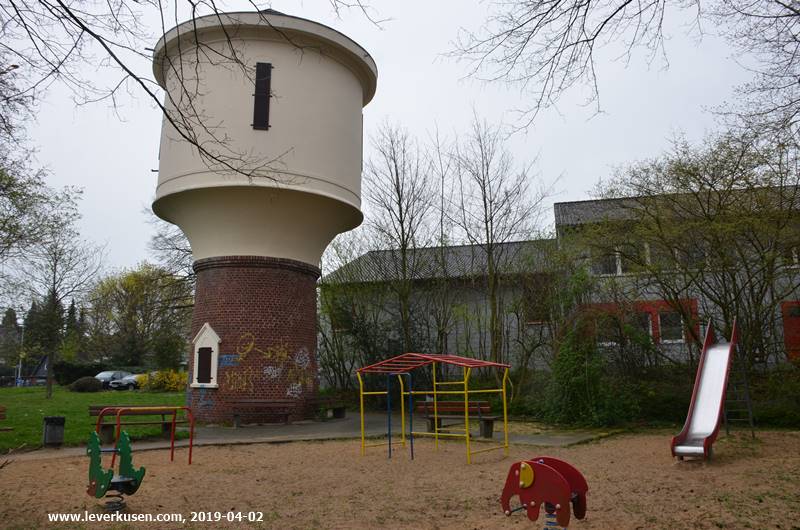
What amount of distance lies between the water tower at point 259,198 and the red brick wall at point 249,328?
0.02 m

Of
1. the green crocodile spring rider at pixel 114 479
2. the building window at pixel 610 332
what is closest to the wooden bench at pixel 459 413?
the building window at pixel 610 332

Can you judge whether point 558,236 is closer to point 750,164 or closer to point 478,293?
point 478,293

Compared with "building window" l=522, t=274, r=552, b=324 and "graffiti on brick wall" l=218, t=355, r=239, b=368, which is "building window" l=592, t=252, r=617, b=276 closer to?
"building window" l=522, t=274, r=552, b=324

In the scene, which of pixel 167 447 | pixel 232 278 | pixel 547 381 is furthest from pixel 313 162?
pixel 547 381

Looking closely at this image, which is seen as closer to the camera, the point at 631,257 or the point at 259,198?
the point at 259,198

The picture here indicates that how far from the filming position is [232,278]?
16.1 m

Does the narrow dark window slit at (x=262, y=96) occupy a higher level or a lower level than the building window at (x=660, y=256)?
higher

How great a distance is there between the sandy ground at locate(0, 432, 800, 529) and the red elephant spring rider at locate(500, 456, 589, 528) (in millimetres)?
1159

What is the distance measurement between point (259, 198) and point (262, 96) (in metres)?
2.57

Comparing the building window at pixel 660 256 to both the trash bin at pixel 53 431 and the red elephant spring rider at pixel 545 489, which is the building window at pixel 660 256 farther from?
the trash bin at pixel 53 431

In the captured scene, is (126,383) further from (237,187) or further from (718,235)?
(718,235)

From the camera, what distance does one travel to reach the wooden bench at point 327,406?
57.2 ft

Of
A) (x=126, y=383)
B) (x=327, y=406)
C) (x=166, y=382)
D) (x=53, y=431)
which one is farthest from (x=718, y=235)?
(x=126, y=383)

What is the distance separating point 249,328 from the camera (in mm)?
16047
